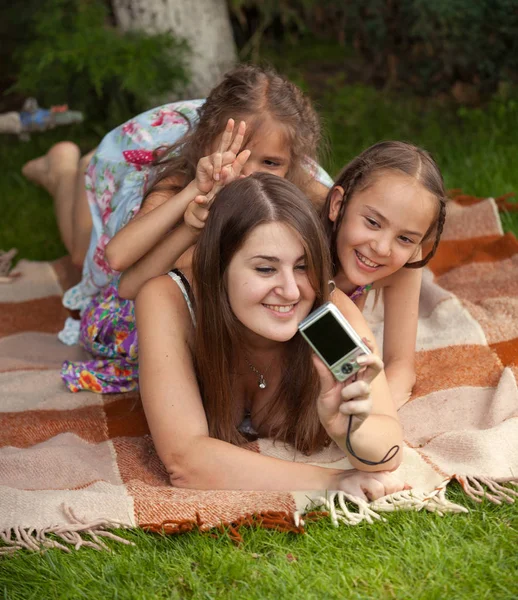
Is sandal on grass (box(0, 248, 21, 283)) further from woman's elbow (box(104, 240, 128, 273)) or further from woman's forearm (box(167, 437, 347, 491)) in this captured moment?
woman's forearm (box(167, 437, 347, 491))

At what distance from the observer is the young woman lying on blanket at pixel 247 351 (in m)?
2.14

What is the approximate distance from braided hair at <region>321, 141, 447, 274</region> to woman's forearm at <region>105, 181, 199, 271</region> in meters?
0.43

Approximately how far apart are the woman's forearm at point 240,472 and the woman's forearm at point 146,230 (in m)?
0.68

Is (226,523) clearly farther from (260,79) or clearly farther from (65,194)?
(65,194)

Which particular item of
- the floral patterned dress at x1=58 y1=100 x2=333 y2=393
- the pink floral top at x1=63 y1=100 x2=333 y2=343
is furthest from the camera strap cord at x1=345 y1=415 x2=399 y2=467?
the pink floral top at x1=63 y1=100 x2=333 y2=343

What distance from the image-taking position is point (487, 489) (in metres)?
2.16

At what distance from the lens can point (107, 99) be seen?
5352 mm

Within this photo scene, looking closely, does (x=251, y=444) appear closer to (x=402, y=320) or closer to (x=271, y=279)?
(x=271, y=279)

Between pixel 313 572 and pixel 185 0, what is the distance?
4.11 metres

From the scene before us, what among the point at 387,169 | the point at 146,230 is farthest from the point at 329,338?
the point at 146,230

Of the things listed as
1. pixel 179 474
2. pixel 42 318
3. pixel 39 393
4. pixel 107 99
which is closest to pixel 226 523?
pixel 179 474

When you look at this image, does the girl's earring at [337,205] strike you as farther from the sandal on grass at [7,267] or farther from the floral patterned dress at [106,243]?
the sandal on grass at [7,267]

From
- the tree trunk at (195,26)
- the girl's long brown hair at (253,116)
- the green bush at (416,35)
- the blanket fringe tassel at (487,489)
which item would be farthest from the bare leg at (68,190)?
the blanket fringe tassel at (487,489)

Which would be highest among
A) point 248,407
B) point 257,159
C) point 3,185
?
point 257,159
